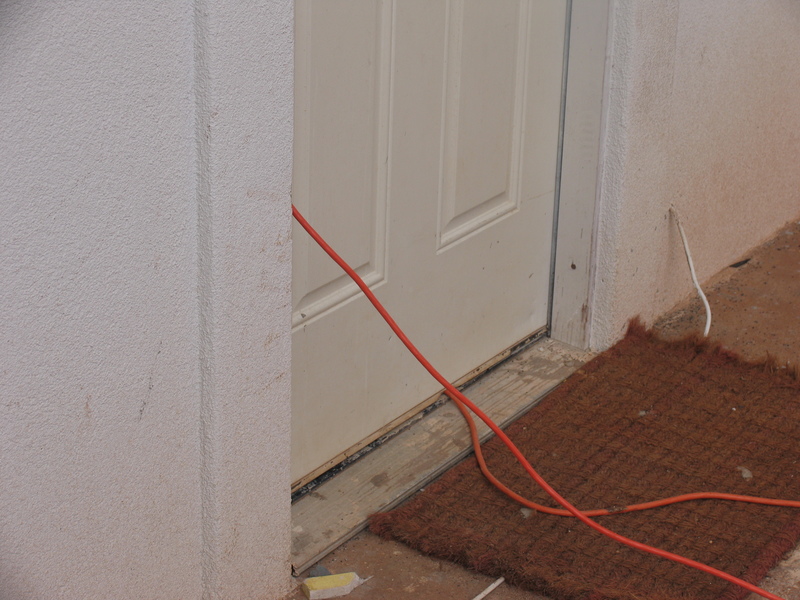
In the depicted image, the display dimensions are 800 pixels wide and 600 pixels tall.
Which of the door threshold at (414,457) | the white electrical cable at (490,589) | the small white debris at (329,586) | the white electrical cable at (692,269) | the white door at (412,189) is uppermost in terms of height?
the white door at (412,189)

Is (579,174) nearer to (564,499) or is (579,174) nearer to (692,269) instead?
(692,269)

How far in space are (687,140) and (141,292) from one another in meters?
2.09

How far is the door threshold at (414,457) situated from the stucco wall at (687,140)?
0.25 m

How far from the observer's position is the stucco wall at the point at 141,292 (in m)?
1.46

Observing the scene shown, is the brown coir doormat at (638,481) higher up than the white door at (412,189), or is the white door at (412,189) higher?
the white door at (412,189)

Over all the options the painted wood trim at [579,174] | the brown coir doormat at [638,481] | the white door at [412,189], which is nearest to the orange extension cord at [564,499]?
the brown coir doormat at [638,481]

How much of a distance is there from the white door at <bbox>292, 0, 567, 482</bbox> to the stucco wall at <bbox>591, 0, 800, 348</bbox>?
7.8 inches

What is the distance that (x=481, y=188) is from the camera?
273cm

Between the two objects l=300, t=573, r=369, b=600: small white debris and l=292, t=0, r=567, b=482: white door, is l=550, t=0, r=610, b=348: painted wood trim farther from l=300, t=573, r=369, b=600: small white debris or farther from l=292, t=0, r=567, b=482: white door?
l=300, t=573, r=369, b=600: small white debris

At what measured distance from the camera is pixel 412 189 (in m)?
2.49

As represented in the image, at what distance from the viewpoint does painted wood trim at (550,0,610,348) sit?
2.86 m

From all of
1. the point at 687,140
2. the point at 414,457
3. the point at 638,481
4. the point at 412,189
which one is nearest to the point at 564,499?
the point at 638,481

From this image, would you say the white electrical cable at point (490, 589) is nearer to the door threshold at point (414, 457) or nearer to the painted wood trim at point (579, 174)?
the door threshold at point (414, 457)

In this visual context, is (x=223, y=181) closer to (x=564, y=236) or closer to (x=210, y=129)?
(x=210, y=129)
